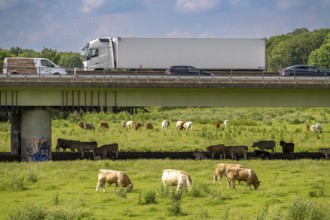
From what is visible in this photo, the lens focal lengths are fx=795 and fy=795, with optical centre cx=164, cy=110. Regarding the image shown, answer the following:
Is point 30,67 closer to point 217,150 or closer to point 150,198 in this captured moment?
point 217,150

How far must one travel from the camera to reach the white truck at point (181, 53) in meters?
54.1

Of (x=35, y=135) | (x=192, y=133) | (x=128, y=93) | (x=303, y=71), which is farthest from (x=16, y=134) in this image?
(x=303, y=71)

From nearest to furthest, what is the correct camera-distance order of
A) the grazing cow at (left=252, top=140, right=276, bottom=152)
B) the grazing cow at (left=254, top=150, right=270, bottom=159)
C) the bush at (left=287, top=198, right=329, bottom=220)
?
1. the bush at (left=287, top=198, right=329, bottom=220)
2. the grazing cow at (left=254, top=150, right=270, bottom=159)
3. the grazing cow at (left=252, top=140, right=276, bottom=152)

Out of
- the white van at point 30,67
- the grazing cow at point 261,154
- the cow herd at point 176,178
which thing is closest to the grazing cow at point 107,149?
the white van at point 30,67

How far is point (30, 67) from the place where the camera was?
48750 mm

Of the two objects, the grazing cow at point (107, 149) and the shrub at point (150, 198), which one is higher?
the grazing cow at point (107, 149)

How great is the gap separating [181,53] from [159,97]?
761cm

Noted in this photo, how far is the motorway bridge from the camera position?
4541cm

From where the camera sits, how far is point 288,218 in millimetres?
23828

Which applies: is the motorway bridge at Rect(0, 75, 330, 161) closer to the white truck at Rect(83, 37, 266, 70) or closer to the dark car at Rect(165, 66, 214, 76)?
the dark car at Rect(165, 66, 214, 76)

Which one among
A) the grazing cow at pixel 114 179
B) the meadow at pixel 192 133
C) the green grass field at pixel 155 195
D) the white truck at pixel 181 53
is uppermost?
the white truck at pixel 181 53

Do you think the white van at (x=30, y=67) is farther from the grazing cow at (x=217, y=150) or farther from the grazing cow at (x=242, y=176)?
the grazing cow at (x=242, y=176)

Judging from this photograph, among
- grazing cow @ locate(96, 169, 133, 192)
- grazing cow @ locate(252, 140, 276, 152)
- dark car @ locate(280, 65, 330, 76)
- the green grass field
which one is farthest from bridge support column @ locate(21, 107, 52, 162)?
dark car @ locate(280, 65, 330, 76)

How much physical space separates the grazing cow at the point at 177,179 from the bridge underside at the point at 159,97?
1746 cm
